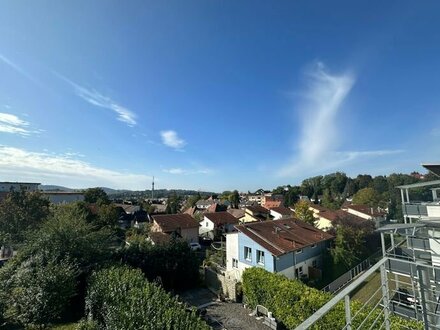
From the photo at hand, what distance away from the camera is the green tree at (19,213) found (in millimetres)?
28609

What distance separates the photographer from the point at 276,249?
64.5 ft

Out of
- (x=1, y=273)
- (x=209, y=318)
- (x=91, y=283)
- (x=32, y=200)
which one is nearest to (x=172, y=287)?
(x=209, y=318)

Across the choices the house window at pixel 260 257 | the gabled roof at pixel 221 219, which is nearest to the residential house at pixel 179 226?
the gabled roof at pixel 221 219

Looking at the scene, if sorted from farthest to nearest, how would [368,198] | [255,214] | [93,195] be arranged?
[93,195]
[368,198]
[255,214]

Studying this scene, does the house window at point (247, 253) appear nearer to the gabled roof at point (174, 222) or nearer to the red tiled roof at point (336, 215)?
the red tiled roof at point (336, 215)

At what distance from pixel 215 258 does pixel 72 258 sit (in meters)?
14.9

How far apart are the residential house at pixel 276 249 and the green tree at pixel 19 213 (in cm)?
2173

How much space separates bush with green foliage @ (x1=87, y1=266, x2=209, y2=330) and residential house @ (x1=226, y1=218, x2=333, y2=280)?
30.3ft

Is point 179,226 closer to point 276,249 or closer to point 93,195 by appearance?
point 276,249

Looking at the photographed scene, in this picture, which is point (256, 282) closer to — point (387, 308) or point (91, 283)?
point (91, 283)

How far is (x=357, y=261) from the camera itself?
1001 inches

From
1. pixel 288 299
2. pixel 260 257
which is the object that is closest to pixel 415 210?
pixel 288 299

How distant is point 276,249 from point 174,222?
20.7 metres

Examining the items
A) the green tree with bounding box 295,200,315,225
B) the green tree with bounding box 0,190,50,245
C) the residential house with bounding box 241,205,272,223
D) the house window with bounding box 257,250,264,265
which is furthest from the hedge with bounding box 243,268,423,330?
the residential house with bounding box 241,205,272,223
